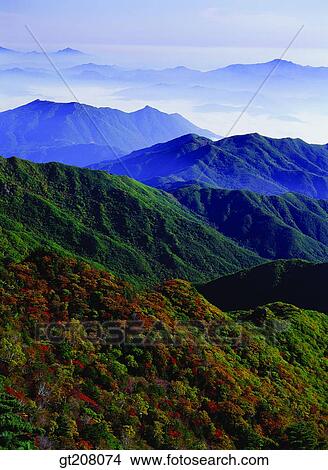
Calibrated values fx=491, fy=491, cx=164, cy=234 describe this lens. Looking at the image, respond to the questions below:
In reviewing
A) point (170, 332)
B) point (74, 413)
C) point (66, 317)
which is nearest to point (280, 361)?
point (170, 332)

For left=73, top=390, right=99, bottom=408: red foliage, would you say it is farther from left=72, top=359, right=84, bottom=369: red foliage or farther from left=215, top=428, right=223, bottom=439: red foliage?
left=215, top=428, right=223, bottom=439: red foliage

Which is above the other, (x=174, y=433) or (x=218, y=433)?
(x=174, y=433)

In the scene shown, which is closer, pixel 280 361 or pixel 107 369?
pixel 107 369

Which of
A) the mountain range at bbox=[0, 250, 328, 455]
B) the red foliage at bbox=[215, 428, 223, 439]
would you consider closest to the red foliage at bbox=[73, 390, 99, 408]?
the mountain range at bbox=[0, 250, 328, 455]

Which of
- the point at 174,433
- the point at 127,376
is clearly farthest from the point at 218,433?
the point at 127,376

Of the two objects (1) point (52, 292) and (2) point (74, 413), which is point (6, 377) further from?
(1) point (52, 292)

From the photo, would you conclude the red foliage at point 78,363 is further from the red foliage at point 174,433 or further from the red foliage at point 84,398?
the red foliage at point 174,433

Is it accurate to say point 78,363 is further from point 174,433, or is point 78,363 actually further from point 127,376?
point 174,433

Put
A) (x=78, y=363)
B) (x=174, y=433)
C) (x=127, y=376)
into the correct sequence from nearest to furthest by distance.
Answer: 1. (x=174, y=433)
2. (x=78, y=363)
3. (x=127, y=376)

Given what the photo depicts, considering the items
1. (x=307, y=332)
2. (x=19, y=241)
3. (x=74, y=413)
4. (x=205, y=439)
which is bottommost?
(x=19, y=241)
